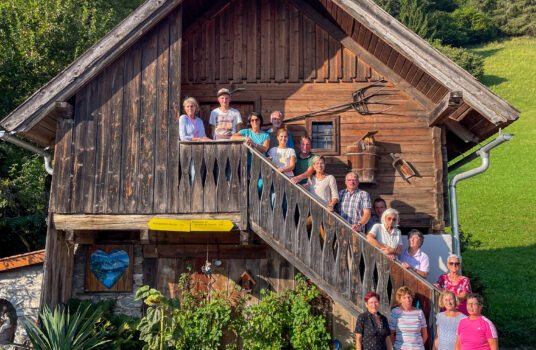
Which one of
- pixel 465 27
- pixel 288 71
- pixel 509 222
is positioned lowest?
pixel 509 222

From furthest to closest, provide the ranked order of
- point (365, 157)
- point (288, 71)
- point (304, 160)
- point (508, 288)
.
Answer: point (508, 288)
point (288, 71)
point (365, 157)
point (304, 160)

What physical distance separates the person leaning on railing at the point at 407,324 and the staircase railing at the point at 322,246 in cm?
25

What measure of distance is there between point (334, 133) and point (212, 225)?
3.27 meters

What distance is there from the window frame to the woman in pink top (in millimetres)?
4177

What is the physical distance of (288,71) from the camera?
35.3 ft

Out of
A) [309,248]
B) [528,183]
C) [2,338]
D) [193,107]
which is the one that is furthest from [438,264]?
[528,183]

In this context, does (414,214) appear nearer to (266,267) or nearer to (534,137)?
(266,267)

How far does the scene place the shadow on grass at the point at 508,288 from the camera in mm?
12852

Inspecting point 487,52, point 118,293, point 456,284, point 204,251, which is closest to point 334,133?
point 204,251

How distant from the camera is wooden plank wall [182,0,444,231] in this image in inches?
416

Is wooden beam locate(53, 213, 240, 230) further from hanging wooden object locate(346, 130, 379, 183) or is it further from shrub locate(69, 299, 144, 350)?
hanging wooden object locate(346, 130, 379, 183)

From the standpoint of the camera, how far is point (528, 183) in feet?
107

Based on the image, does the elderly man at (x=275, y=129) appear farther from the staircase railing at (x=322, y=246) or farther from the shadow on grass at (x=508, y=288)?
the shadow on grass at (x=508, y=288)

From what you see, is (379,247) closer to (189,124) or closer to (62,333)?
(189,124)
